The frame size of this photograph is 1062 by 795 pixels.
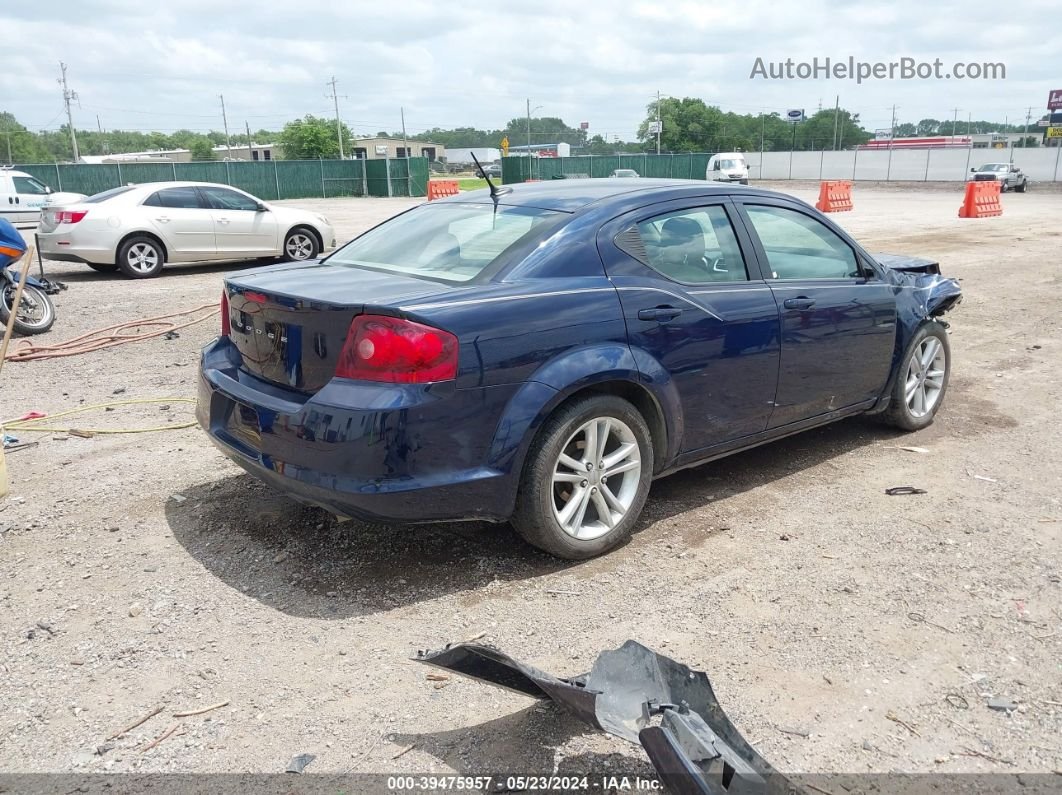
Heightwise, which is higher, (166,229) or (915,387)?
(166,229)

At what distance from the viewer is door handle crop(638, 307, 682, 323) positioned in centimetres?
402

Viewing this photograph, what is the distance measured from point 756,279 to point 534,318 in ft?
4.92

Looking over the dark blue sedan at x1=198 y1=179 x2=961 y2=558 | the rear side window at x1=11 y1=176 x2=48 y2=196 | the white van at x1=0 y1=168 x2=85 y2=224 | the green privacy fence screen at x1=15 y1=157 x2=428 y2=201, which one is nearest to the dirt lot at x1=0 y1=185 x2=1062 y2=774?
the dark blue sedan at x1=198 y1=179 x2=961 y2=558

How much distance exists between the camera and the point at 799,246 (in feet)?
16.4

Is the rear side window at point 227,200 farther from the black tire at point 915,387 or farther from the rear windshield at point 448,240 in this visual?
the black tire at point 915,387

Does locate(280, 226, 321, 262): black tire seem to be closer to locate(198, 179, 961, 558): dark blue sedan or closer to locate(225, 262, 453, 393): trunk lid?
locate(198, 179, 961, 558): dark blue sedan

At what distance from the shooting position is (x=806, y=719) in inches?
114

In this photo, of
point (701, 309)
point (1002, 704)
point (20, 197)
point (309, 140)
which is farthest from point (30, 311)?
point (309, 140)

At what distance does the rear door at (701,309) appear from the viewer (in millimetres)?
4074

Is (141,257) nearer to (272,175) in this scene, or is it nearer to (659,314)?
(659,314)

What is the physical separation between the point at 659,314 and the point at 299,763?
241 cm

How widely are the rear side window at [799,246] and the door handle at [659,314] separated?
34.4 inches

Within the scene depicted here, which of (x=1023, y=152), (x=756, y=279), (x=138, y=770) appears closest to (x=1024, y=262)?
(x=756, y=279)

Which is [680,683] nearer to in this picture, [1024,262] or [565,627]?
[565,627]
